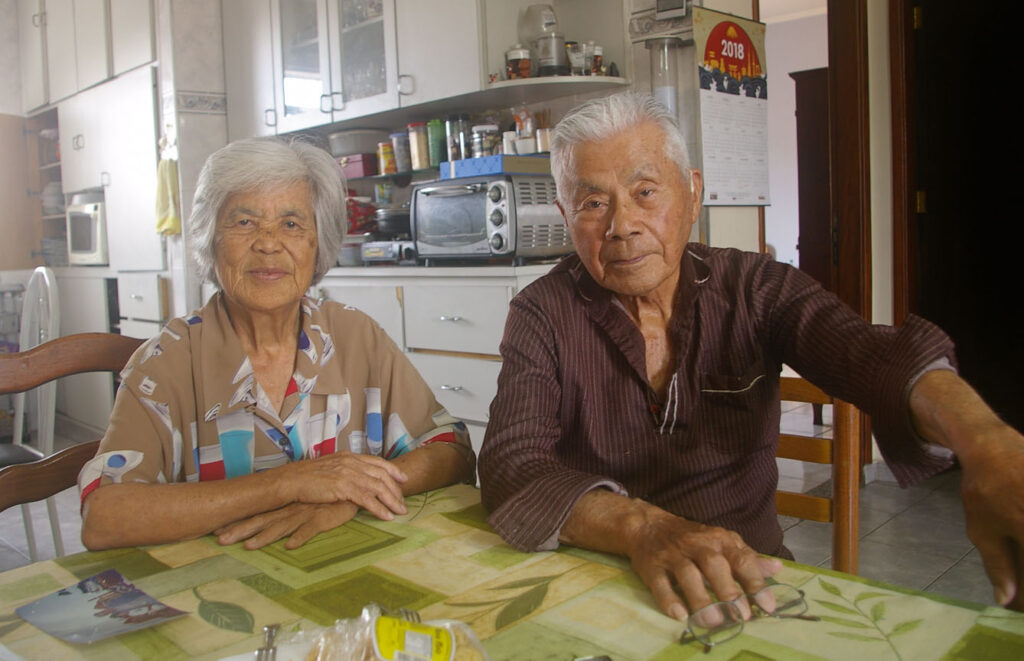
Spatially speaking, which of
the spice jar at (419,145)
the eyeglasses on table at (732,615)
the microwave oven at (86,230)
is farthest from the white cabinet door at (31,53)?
the eyeglasses on table at (732,615)

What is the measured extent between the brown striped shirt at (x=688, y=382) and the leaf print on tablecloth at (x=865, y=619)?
44 centimetres

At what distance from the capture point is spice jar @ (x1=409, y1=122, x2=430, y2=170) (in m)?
3.53

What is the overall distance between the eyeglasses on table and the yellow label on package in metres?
0.21

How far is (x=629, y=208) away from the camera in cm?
127

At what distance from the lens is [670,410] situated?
1239 mm

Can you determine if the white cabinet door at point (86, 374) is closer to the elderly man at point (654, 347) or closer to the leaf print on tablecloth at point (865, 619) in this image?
the elderly man at point (654, 347)

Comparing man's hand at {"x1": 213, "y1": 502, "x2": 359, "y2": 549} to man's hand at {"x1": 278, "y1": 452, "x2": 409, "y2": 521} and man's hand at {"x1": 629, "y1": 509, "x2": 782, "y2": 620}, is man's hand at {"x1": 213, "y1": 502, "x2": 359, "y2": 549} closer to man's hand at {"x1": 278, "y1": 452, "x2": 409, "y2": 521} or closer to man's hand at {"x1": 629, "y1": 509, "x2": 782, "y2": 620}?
man's hand at {"x1": 278, "y1": 452, "x2": 409, "y2": 521}

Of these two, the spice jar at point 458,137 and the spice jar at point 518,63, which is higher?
the spice jar at point 518,63

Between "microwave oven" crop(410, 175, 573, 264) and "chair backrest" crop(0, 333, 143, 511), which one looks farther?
"microwave oven" crop(410, 175, 573, 264)

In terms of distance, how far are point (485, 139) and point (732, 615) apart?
2.75 m

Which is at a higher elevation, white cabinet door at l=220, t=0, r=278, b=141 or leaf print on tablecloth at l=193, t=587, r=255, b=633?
white cabinet door at l=220, t=0, r=278, b=141

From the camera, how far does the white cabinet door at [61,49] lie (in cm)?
494

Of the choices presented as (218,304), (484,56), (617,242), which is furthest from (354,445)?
(484,56)

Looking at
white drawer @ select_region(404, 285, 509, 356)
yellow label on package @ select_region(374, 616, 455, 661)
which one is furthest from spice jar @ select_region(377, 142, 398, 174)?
yellow label on package @ select_region(374, 616, 455, 661)
